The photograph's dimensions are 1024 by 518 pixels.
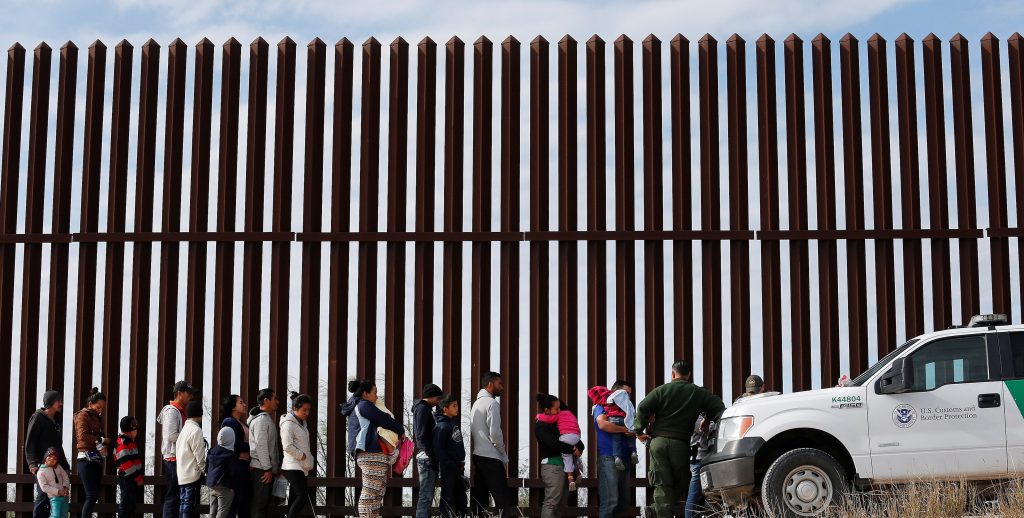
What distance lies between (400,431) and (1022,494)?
5.91m

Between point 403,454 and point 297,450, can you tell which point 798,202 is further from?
point 297,450

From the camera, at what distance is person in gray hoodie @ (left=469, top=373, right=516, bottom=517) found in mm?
12672

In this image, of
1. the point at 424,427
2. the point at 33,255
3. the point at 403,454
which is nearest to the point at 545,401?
the point at 424,427

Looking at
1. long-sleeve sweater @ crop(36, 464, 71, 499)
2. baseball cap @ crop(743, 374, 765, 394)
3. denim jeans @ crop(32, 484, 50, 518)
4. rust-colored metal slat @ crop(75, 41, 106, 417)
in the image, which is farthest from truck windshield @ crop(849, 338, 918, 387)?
rust-colored metal slat @ crop(75, 41, 106, 417)

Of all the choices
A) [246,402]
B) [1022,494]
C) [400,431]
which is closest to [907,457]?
[1022,494]

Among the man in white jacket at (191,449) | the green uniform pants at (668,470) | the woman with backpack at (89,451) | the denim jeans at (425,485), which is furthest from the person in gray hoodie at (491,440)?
the woman with backpack at (89,451)

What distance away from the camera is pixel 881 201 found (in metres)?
14.5

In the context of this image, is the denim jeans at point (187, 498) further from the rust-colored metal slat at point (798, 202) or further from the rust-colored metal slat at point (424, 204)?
the rust-colored metal slat at point (798, 202)

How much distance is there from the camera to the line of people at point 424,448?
1241cm

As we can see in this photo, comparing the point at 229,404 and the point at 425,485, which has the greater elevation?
the point at 229,404

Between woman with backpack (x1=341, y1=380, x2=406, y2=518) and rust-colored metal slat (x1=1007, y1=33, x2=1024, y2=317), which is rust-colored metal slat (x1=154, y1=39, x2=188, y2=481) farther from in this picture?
rust-colored metal slat (x1=1007, y1=33, x2=1024, y2=317)

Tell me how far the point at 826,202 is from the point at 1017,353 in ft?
12.7

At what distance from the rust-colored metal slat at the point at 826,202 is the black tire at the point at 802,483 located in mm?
3388

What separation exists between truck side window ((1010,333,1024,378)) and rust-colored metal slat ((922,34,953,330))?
132 inches
